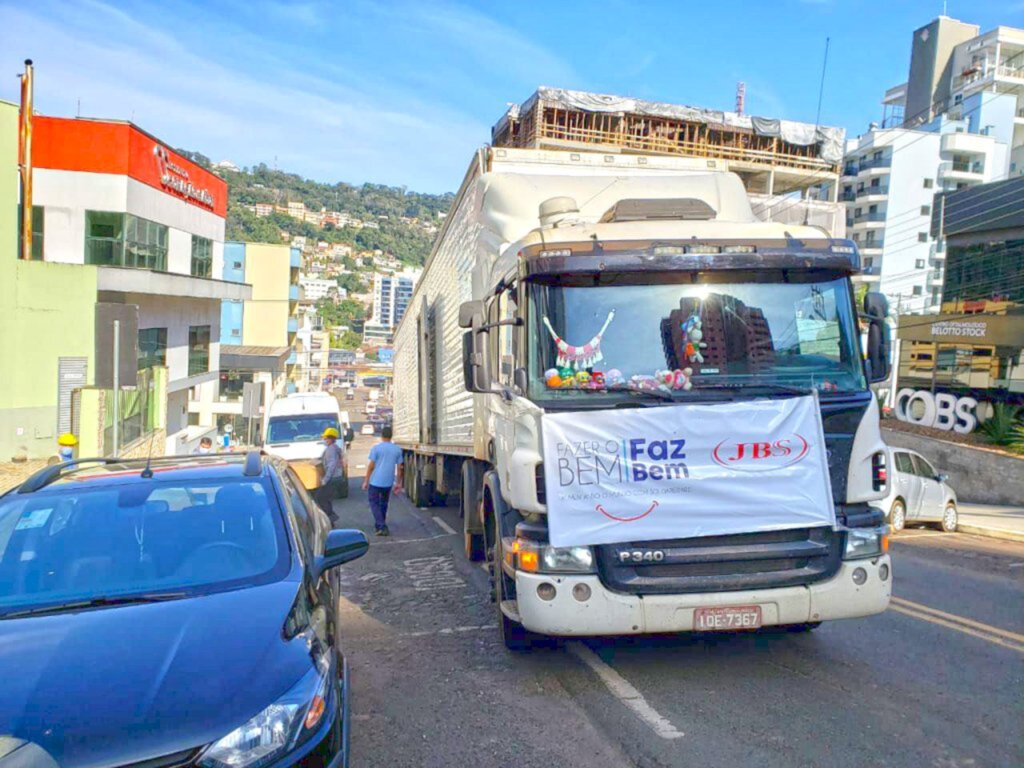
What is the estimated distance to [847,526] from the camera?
5375 millimetres

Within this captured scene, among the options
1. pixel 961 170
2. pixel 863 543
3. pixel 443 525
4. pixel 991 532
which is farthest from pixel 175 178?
pixel 961 170

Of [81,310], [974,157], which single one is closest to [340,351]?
[974,157]

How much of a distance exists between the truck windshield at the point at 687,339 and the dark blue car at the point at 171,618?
1.83 meters

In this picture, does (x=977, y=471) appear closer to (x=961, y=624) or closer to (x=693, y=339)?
(x=961, y=624)

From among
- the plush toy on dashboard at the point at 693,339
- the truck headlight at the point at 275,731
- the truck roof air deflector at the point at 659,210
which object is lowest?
the truck headlight at the point at 275,731

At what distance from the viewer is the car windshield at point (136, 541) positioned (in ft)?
13.2

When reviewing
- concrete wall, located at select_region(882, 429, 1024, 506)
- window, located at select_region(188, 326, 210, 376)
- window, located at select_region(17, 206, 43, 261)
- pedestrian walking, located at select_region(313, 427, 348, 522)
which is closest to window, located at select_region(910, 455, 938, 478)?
concrete wall, located at select_region(882, 429, 1024, 506)

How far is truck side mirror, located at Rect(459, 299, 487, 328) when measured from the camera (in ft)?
20.4

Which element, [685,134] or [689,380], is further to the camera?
[685,134]

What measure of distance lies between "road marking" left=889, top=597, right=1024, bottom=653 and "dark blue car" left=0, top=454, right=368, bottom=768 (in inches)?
193

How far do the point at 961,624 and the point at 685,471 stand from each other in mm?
3426

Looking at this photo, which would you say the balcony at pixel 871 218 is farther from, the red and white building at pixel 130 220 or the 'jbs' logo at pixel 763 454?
the 'jbs' logo at pixel 763 454

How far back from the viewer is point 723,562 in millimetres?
5297

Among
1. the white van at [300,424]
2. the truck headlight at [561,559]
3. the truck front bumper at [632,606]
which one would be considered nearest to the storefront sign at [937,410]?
the white van at [300,424]
